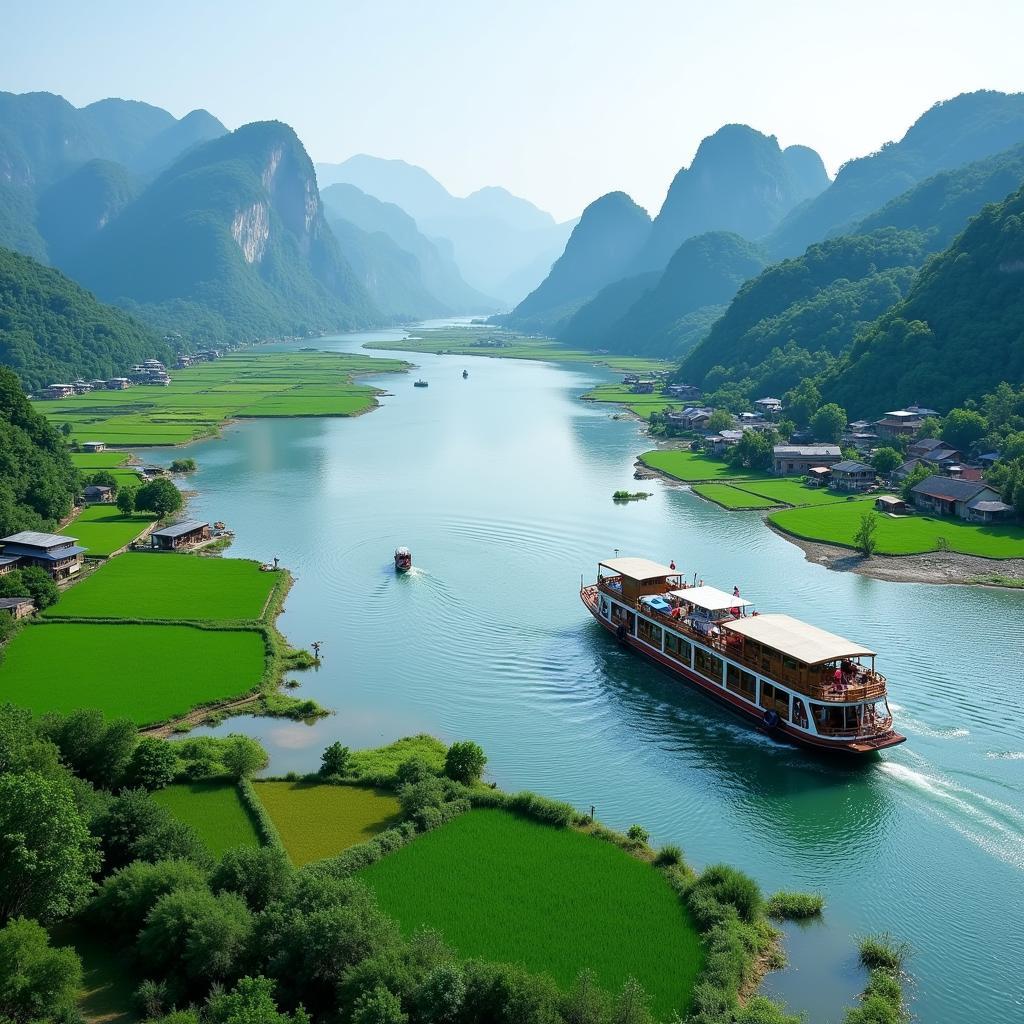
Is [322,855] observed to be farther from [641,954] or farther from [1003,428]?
[1003,428]

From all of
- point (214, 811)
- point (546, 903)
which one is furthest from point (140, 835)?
point (546, 903)

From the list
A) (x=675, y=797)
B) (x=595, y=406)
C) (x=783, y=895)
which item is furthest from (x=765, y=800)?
(x=595, y=406)

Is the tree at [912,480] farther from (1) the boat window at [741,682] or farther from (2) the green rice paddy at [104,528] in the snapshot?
(2) the green rice paddy at [104,528]

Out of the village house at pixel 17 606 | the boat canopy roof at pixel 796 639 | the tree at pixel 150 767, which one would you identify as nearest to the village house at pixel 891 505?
the boat canopy roof at pixel 796 639

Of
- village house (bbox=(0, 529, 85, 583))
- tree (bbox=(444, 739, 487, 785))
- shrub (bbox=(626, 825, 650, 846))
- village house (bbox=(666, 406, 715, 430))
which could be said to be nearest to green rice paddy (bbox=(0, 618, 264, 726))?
village house (bbox=(0, 529, 85, 583))

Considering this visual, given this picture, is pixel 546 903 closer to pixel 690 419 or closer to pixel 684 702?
pixel 684 702

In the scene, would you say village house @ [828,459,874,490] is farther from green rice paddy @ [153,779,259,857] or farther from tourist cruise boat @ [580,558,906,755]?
green rice paddy @ [153,779,259,857]
